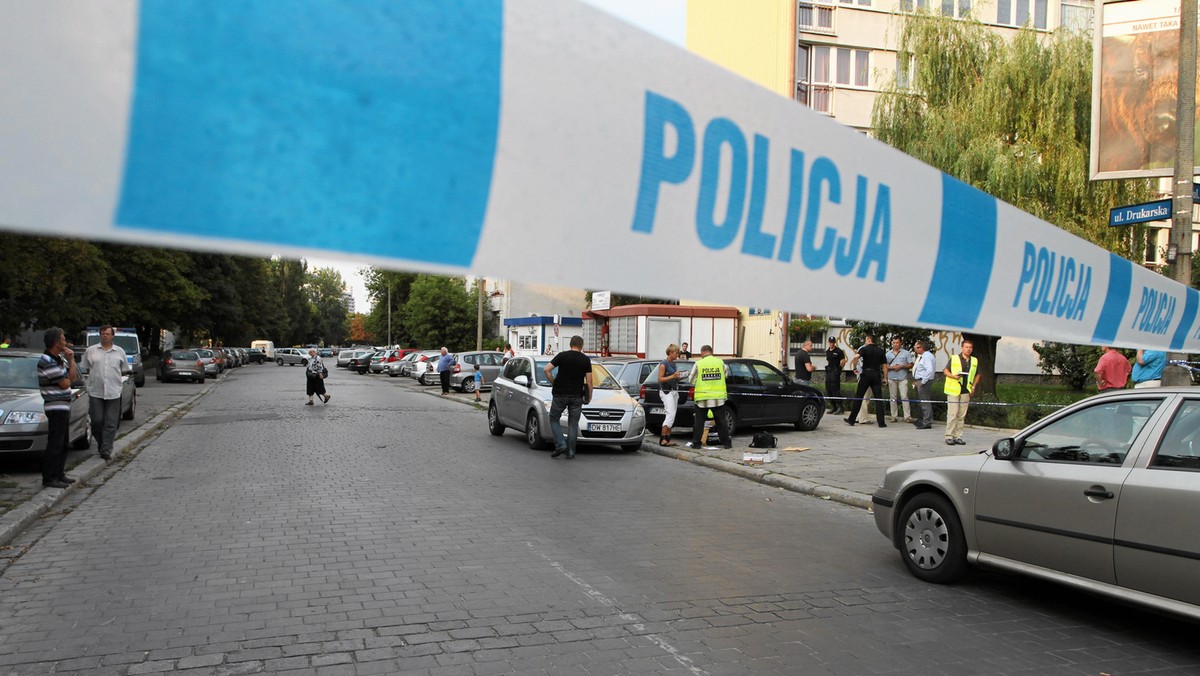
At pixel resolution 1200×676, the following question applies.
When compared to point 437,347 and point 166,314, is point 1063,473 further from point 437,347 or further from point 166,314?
point 437,347

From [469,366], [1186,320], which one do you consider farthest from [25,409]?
[469,366]

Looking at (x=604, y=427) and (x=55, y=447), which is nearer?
(x=55, y=447)

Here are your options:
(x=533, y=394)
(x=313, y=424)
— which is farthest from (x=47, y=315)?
(x=533, y=394)

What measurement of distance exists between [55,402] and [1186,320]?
428 inches

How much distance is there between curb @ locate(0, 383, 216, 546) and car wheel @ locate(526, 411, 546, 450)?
6.59 m

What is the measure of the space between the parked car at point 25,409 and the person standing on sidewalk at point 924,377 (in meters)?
14.6

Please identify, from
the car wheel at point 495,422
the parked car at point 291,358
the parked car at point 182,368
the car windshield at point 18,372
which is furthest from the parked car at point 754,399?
the parked car at point 291,358

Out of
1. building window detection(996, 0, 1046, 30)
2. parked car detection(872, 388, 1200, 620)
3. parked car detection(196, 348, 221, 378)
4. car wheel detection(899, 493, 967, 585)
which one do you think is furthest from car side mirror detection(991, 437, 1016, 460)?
parked car detection(196, 348, 221, 378)

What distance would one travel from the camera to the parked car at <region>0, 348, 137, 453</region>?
992 cm

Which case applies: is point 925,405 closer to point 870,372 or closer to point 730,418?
point 870,372

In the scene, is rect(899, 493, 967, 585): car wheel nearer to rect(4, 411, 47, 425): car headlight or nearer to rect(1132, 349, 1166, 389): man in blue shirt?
rect(1132, 349, 1166, 389): man in blue shirt

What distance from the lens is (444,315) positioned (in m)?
57.9

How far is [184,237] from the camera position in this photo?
143 cm

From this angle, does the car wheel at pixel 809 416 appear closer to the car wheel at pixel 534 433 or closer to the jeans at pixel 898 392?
the jeans at pixel 898 392
